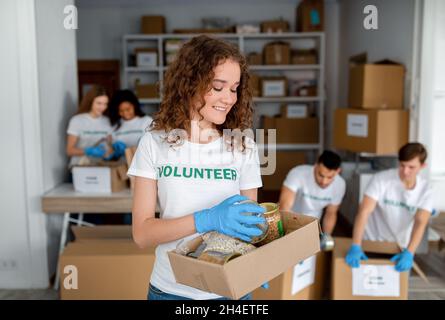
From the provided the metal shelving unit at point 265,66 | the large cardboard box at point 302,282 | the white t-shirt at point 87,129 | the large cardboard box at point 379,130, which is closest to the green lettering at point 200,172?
the large cardboard box at point 302,282

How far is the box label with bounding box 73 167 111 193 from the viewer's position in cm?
225

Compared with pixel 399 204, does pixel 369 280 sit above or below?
below

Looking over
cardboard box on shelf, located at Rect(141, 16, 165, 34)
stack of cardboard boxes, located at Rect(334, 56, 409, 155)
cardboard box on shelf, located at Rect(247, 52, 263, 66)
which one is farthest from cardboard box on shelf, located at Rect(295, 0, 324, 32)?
stack of cardboard boxes, located at Rect(334, 56, 409, 155)

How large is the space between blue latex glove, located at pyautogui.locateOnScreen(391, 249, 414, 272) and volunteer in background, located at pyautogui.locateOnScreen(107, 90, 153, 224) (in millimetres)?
1372

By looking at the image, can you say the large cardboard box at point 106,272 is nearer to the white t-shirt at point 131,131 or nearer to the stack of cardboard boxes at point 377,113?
the white t-shirt at point 131,131

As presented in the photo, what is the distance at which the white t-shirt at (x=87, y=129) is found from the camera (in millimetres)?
2416

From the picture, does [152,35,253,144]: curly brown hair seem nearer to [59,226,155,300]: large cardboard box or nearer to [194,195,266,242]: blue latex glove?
[194,195,266,242]: blue latex glove

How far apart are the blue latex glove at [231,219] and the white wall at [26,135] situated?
1569mm

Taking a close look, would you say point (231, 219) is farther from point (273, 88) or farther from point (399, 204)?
point (273, 88)

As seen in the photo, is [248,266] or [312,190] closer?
[248,266]

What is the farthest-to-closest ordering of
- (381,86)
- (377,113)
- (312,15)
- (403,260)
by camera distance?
1. (312,15)
2. (381,86)
3. (377,113)
4. (403,260)

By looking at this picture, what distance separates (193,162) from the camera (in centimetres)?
91

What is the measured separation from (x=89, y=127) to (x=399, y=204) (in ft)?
5.19

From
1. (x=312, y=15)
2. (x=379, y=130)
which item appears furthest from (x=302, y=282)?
(x=312, y=15)
